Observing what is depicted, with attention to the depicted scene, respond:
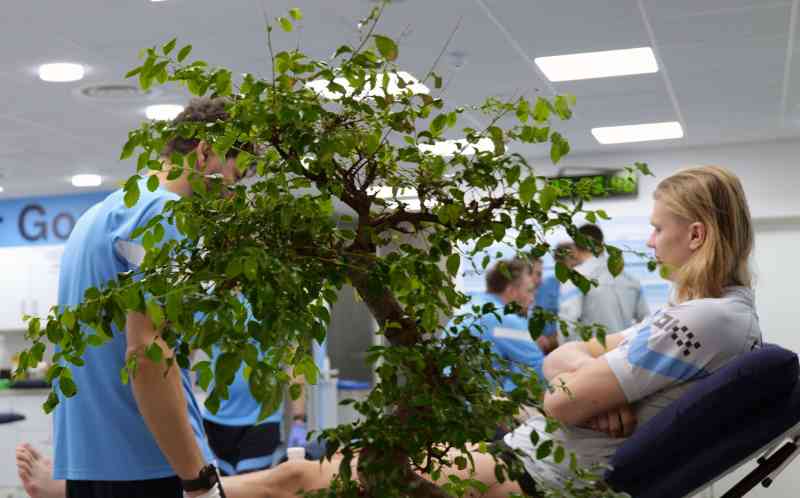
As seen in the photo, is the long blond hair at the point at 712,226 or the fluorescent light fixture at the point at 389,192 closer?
the fluorescent light fixture at the point at 389,192

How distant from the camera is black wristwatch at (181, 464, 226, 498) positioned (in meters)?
1.60

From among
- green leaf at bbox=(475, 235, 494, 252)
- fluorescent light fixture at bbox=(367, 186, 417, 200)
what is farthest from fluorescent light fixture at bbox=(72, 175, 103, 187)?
green leaf at bbox=(475, 235, 494, 252)

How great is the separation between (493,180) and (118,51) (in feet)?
15.9

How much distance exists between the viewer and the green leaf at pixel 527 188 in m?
0.98

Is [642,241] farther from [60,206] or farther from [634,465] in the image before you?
[634,465]

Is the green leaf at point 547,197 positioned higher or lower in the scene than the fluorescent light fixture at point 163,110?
lower

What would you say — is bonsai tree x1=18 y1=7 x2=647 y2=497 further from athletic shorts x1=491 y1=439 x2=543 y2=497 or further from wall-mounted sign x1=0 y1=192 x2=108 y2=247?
wall-mounted sign x1=0 y1=192 x2=108 y2=247

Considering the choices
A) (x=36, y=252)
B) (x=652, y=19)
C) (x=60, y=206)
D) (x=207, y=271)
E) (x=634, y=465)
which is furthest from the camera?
(x=60, y=206)

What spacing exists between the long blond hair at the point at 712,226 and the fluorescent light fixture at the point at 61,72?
463cm

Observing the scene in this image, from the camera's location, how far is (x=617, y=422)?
1.77 meters

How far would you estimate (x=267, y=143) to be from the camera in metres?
1.07

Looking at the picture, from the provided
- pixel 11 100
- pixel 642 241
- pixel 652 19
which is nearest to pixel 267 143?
pixel 652 19

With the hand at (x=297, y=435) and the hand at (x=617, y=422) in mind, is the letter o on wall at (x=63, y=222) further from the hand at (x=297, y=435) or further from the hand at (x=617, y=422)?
the hand at (x=617, y=422)

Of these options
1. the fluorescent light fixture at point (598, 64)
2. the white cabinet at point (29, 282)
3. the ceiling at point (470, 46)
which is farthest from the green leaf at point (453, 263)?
the white cabinet at point (29, 282)
